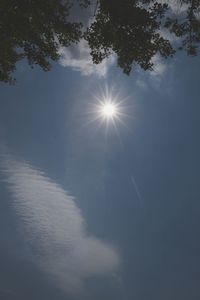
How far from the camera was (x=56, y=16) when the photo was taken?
14.3 m

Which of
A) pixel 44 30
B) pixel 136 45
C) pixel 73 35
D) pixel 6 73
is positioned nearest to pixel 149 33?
pixel 136 45

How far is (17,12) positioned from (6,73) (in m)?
3.20

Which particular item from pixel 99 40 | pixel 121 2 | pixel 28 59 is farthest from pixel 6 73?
pixel 121 2

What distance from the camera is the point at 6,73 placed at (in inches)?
612

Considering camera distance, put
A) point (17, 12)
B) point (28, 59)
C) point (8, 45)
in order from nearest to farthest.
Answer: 1. point (17, 12)
2. point (8, 45)
3. point (28, 59)

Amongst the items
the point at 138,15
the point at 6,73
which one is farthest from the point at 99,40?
the point at 6,73

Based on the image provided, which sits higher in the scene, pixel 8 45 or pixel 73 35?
pixel 73 35

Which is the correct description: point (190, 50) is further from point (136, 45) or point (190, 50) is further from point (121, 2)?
point (121, 2)

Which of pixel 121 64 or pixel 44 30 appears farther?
pixel 121 64

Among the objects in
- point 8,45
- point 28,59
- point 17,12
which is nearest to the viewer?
point 17,12

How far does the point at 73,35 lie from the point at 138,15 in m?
3.02

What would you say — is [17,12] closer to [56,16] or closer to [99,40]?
[56,16]

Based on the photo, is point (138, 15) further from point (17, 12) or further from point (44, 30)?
point (17, 12)

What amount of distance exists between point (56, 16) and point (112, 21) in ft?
8.05
